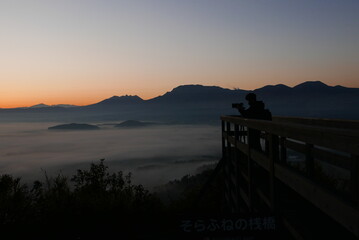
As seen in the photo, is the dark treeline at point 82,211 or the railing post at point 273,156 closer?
the dark treeline at point 82,211

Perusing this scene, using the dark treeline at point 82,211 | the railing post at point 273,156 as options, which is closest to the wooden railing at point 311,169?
the railing post at point 273,156

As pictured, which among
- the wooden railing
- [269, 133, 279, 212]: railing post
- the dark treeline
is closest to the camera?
the wooden railing

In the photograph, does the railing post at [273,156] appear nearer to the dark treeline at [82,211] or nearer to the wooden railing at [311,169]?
the wooden railing at [311,169]

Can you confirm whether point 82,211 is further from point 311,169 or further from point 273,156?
point 273,156

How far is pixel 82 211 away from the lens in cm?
869

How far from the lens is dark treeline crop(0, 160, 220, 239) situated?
2.92 metres

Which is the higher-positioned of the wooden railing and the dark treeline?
the wooden railing

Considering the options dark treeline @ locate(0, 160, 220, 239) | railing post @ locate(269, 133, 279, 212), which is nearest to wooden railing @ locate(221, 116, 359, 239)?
railing post @ locate(269, 133, 279, 212)

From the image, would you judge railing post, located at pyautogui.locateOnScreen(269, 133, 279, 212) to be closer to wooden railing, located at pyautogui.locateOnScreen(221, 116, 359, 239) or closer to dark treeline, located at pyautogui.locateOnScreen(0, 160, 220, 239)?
wooden railing, located at pyautogui.locateOnScreen(221, 116, 359, 239)

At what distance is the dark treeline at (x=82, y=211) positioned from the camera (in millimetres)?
2920

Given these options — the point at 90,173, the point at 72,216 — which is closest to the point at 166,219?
the point at 72,216

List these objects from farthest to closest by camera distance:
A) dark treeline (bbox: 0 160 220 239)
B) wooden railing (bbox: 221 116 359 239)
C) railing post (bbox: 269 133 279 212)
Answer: railing post (bbox: 269 133 279 212) < dark treeline (bbox: 0 160 220 239) < wooden railing (bbox: 221 116 359 239)

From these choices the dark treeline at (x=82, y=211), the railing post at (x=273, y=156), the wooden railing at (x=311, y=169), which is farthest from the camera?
the railing post at (x=273, y=156)

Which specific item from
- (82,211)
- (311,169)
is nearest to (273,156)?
(311,169)
